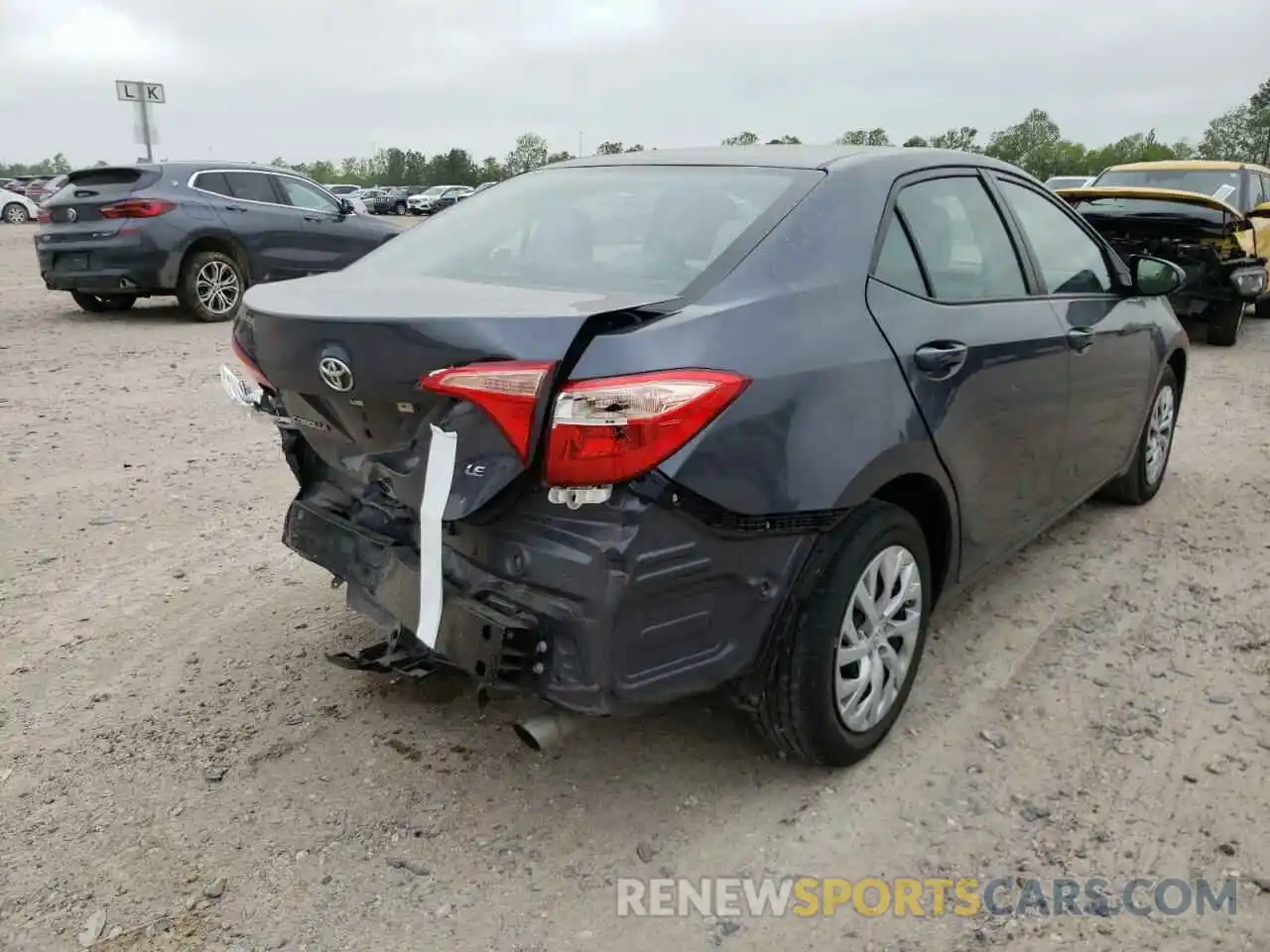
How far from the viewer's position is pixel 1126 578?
4152 mm

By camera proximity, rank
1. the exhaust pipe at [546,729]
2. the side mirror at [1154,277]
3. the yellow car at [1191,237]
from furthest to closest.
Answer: the yellow car at [1191,237]
the side mirror at [1154,277]
the exhaust pipe at [546,729]

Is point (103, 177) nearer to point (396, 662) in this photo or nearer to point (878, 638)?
point (396, 662)

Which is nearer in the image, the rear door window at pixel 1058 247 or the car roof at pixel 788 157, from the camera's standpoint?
the car roof at pixel 788 157

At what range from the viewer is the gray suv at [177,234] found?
10.0m

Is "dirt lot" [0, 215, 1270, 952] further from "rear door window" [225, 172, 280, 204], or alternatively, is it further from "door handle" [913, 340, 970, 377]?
"rear door window" [225, 172, 280, 204]

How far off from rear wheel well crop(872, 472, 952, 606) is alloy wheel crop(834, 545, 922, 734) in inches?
6.2

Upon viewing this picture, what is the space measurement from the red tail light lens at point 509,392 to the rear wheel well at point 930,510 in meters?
1.04

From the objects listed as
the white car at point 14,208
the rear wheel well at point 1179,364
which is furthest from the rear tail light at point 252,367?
the white car at point 14,208

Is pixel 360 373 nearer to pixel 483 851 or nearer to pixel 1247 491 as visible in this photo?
pixel 483 851

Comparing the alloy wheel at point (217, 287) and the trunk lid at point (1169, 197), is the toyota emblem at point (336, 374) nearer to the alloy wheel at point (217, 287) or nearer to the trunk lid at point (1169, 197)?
the trunk lid at point (1169, 197)

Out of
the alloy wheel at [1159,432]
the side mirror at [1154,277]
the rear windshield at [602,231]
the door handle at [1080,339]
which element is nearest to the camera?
the rear windshield at [602,231]

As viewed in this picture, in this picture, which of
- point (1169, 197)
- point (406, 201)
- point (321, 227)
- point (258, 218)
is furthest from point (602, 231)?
point (406, 201)

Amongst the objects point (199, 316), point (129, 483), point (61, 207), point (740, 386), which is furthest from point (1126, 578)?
point (61, 207)

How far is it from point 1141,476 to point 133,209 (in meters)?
9.31
